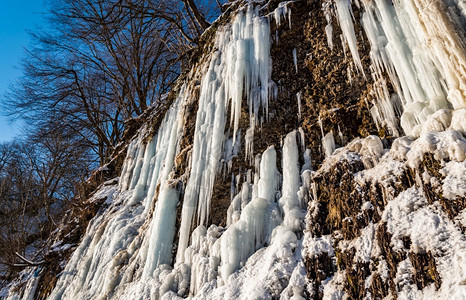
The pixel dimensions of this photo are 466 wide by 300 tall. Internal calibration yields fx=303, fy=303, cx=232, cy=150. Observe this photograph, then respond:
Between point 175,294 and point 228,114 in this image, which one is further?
point 228,114

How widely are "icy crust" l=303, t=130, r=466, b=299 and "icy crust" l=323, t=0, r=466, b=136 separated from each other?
0.32 metres

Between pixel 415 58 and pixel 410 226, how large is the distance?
1759 millimetres

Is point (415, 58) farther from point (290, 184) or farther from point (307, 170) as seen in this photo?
point (290, 184)

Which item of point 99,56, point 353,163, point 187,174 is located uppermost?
point 99,56

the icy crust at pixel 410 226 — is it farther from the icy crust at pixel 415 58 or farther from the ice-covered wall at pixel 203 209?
the ice-covered wall at pixel 203 209

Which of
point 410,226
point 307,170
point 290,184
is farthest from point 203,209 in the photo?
point 410,226

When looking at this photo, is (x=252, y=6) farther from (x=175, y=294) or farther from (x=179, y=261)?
(x=175, y=294)

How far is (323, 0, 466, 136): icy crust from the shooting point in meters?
2.62

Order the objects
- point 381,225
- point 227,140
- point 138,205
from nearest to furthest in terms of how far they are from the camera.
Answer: point 381,225 < point 227,140 < point 138,205

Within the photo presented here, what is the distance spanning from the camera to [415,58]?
120 inches

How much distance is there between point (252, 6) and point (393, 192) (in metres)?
3.99

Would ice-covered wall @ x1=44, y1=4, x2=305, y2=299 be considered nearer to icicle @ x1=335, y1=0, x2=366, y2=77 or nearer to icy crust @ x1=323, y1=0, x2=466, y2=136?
icicle @ x1=335, y1=0, x2=366, y2=77

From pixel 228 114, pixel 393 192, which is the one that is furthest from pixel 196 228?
pixel 393 192

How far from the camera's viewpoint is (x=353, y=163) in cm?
306
